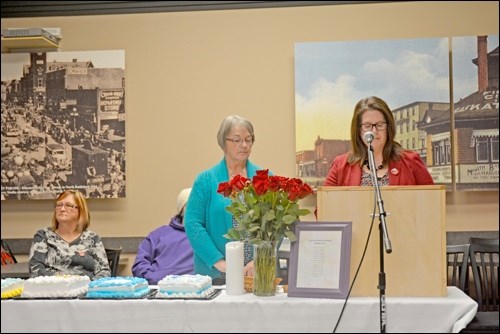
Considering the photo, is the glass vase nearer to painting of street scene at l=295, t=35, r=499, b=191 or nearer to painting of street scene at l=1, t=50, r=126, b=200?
painting of street scene at l=295, t=35, r=499, b=191

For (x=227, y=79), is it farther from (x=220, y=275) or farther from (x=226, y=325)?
(x=226, y=325)

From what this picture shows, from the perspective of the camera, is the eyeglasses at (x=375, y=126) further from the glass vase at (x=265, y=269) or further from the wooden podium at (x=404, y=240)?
the glass vase at (x=265, y=269)

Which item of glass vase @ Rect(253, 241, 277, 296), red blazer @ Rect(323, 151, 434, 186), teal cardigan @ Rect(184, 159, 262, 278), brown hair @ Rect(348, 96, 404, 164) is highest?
brown hair @ Rect(348, 96, 404, 164)

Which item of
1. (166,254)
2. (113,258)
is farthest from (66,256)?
(166,254)

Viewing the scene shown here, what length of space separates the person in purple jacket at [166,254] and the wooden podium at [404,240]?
1865 mm

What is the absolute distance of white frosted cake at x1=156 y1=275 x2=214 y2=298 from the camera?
2512 mm

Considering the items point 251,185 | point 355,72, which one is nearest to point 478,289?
point 251,185

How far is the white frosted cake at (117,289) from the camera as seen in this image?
8.27 feet

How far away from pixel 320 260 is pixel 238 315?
339mm

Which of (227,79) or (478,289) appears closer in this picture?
(478,289)

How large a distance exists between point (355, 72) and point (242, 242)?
8.62 ft

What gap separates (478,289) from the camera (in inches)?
139

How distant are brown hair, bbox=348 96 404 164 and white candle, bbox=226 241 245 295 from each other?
72 cm

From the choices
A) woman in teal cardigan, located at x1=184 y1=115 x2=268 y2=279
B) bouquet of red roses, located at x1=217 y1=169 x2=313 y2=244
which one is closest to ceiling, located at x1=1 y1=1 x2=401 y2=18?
woman in teal cardigan, located at x1=184 y1=115 x2=268 y2=279
